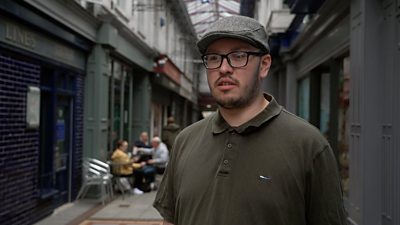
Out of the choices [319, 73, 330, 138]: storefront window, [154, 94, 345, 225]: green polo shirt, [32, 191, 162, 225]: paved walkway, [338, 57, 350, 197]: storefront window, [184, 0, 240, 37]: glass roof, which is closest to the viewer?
[154, 94, 345, 225]: green polo shirt

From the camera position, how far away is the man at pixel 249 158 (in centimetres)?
181

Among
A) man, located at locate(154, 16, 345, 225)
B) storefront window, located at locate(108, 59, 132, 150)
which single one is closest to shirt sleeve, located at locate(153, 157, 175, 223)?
man, located at locate(154, 16, 345, 225)

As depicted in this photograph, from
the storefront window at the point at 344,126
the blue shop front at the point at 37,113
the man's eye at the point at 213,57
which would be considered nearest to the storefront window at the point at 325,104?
the storefront window at the point at 344,126

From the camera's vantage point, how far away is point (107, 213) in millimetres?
9586

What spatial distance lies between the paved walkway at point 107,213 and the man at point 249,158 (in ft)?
22.8

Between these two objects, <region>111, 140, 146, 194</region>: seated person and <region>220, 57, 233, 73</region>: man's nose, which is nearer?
<region>220, 57, 233, 73</region>: man's nose

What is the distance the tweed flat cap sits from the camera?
1.86 meters

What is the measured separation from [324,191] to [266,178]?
0.70 ft

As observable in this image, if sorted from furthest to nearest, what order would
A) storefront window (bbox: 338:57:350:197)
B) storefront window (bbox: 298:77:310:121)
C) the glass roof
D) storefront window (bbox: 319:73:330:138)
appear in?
the glass roof < storefront window (bbox: 298:77:310:121) < storefront window (bbox: 319:73:330:138) < storefront window (bbox: 338:57:350:197)

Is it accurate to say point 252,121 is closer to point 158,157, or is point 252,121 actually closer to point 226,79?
point 226,79

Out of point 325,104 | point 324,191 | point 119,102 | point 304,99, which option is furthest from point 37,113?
point 304,99

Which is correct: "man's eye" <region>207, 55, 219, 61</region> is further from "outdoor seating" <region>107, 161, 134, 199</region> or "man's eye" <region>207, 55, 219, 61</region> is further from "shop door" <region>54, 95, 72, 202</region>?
"outdoor seating" <region>107, 161, 134, 199</region>

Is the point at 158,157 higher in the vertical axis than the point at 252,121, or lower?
lower

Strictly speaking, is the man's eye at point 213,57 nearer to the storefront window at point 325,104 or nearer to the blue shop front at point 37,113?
the blue shop front at point 37,113
